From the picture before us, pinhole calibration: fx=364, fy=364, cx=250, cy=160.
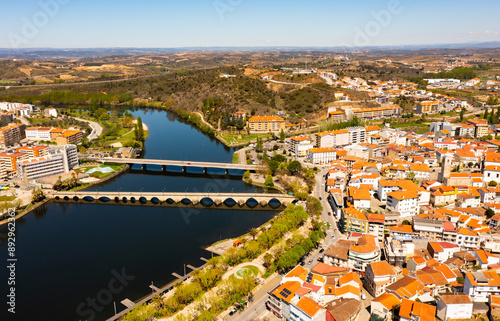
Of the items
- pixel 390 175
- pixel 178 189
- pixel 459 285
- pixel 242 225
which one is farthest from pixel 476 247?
pixel 178 189

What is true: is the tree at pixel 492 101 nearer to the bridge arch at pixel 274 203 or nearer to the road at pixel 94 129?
the bridge arch at pixel 274 203

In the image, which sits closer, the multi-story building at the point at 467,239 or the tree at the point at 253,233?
the multi-story building at the point at 467,239

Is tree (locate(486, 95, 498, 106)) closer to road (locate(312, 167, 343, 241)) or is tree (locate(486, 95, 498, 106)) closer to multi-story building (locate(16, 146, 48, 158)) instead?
road (locate(312, 167, 343, 241))

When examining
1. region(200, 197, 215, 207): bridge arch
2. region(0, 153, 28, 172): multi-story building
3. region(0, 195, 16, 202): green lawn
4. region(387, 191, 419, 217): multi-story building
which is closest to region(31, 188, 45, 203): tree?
region(0, 195, 16, 202): green lawn

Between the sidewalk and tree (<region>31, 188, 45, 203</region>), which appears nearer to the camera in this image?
the sidewalk

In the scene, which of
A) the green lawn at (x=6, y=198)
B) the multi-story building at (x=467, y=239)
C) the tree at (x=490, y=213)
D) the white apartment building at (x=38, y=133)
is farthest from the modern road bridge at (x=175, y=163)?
the tree at (x=490, y=213)
